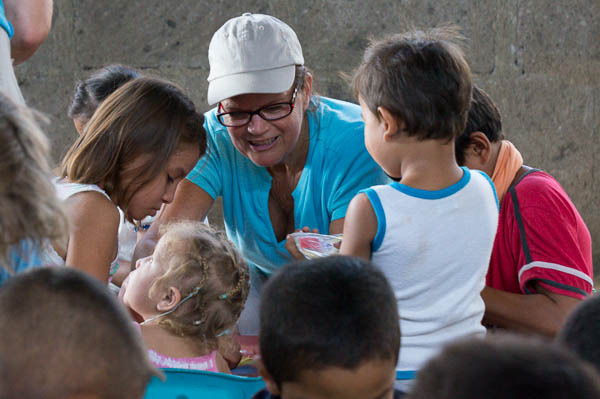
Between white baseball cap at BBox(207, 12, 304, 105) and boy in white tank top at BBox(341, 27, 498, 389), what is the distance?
611mm

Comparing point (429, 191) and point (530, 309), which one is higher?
point (429, 191)

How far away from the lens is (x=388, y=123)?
1711mm

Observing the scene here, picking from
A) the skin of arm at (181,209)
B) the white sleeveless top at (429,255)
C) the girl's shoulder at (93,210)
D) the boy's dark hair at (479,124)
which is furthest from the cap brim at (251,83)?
the white sleeveless top at (429,255)

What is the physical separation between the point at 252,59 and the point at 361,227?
2.96 ft

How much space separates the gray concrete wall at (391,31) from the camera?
3748 millimetres

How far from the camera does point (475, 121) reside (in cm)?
201

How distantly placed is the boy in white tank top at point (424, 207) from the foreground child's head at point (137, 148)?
0.69 m

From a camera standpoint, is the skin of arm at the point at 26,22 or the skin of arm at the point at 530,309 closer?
the skin of arm at the point at 530,309

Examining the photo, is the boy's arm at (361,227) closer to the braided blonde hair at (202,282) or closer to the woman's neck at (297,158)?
the braided blonde hair at (202,282)

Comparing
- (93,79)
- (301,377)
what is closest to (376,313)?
(301,377)

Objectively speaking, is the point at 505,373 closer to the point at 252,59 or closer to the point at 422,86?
the point at 422,86

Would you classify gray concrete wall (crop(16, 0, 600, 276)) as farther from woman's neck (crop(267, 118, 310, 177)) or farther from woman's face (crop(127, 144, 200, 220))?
woman's face (crop(127, 144, 200, 220))

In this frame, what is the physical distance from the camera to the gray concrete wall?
12.3 ft

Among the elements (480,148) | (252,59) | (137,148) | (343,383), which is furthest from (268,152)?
(343,383)
